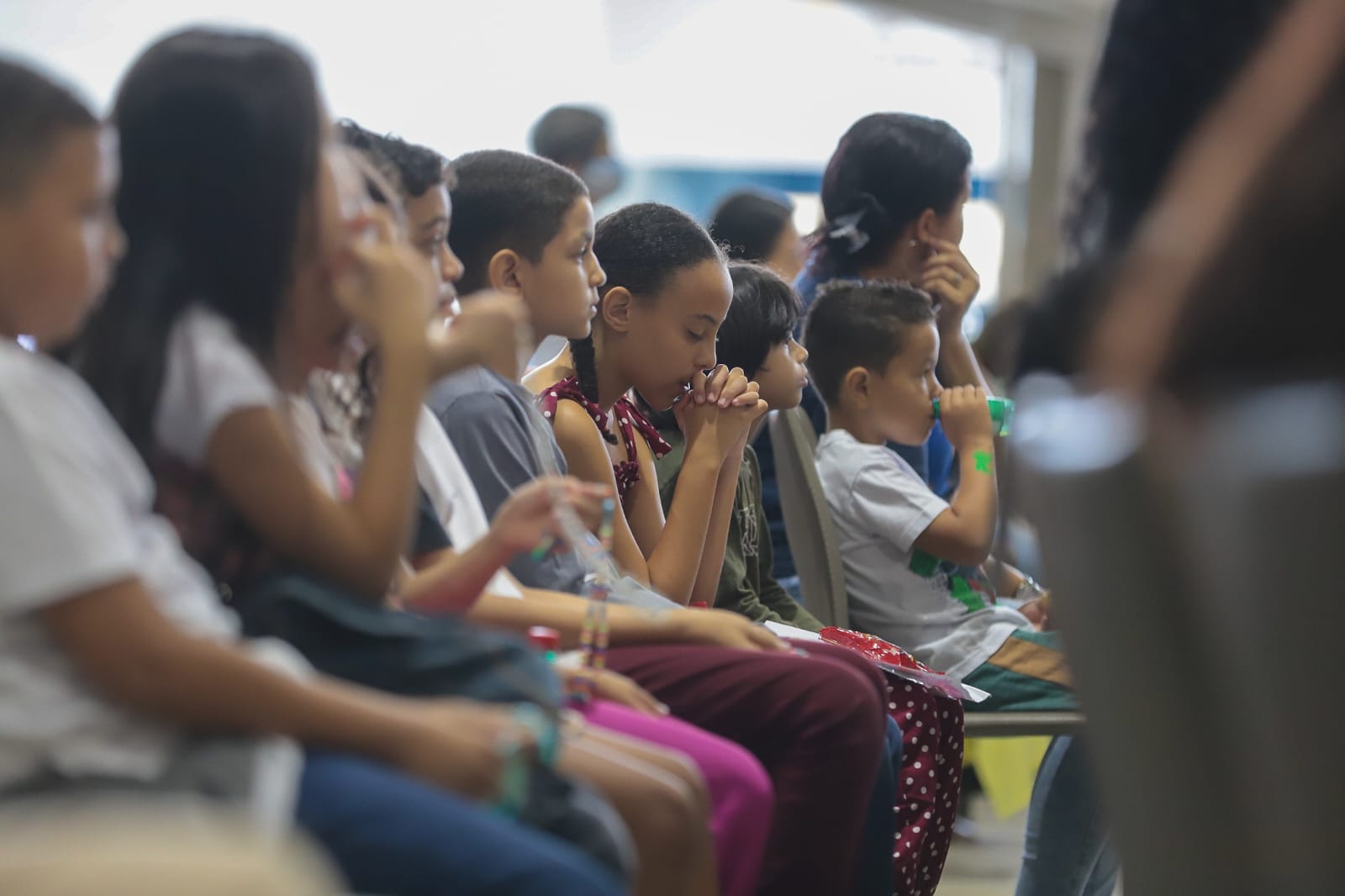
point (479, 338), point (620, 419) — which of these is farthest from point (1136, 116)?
point (620, 419)

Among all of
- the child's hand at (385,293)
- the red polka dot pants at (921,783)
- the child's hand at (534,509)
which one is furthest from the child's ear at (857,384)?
the child's hand at (385,293)

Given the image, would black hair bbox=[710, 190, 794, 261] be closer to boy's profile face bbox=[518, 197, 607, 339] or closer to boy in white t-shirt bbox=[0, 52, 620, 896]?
boy's profile face bbox=[518, 197, 607, 339]

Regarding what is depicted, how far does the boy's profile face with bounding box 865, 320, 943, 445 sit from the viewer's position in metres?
2.48

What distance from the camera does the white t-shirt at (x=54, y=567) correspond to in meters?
0.91

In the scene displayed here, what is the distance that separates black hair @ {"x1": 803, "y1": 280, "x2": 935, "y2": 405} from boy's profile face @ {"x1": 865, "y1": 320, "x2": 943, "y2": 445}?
0.6 inches

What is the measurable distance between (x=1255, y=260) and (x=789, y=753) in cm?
108

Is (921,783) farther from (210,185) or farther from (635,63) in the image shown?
(635,63)

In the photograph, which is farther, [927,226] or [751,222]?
[751,222]

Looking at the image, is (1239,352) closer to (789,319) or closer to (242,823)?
(242,823)

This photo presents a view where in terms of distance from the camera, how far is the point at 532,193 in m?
1.93

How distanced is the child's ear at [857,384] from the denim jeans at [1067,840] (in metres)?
0.68

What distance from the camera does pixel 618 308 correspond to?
6.94 ft

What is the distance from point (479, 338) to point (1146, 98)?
0.59 meters

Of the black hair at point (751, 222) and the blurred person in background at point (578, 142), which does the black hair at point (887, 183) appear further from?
the blurred person in background at point (578, 142)
